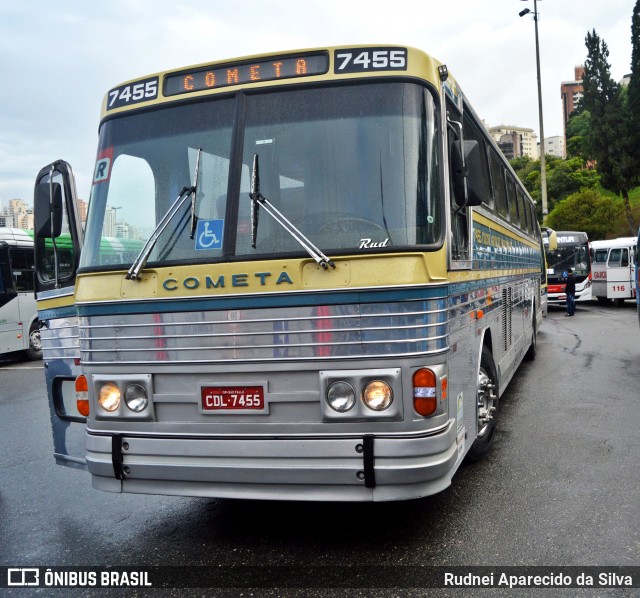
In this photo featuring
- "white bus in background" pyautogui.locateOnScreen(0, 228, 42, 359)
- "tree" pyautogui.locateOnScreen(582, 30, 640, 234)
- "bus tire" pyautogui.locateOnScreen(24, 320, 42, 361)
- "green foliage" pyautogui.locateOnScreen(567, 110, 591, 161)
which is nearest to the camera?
"white bus in background" pyautogui.locateOnScreen(0, 228, 42, 359)

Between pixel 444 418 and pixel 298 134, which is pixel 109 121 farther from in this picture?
pixel 444 418

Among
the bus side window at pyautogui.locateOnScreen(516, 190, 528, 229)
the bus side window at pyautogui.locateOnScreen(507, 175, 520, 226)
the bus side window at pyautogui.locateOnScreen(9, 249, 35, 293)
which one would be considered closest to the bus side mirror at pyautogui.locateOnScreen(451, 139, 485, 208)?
the bus side window at pyautogui.locateOnScreen(507, 175, 520, 226)

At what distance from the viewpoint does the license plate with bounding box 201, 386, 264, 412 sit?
398 cm

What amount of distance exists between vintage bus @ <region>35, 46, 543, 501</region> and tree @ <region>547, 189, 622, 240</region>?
157 ft

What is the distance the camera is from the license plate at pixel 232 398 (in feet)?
13.1

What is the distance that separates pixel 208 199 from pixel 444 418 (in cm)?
196

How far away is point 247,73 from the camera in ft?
14.1

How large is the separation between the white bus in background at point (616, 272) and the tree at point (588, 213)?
21114 millimetres

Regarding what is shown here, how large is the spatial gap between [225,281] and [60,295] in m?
1.80

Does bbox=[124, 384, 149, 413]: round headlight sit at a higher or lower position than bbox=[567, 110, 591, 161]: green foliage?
lower

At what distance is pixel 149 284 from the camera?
4.18m

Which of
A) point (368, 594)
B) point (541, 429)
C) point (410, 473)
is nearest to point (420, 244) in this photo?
point (410, 473)

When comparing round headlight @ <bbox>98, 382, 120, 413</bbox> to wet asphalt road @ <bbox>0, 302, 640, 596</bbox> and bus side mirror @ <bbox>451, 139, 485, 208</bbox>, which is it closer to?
wet asphalt road @ <bbox>0, 302, 640, 596</bbox>

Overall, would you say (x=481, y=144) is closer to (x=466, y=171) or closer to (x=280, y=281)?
(x=466, y=171)
